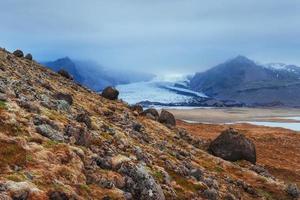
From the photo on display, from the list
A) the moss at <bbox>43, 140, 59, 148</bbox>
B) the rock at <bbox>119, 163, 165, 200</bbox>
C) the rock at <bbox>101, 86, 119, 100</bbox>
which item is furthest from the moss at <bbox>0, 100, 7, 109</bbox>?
the rock at <bbox>101, 86, 119, 100</bbox>

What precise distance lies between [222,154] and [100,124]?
66.8ft

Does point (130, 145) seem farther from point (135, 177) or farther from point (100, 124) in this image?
point (135, 177)

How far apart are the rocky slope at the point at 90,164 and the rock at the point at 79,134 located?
0.07 m

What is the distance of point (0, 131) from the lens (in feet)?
96.1

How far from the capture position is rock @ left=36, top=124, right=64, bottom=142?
3225 cm

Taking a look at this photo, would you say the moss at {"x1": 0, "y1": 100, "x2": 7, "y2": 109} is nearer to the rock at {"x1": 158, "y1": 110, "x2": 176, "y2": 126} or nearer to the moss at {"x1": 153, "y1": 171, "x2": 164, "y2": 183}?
the moss at {"x1": 153, "y1": 171, "x2": 164, "y2": 183}

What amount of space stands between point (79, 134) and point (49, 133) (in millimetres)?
3129

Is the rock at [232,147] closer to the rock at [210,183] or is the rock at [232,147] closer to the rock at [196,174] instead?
the rock at [210,183]

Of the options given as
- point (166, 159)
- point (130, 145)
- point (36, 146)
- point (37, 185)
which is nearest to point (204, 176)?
point (166, 159)

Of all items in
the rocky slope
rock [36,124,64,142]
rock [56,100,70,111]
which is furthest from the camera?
rock [56,100,70,111]

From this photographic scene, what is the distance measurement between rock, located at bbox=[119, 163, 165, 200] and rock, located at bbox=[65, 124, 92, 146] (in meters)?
3.99

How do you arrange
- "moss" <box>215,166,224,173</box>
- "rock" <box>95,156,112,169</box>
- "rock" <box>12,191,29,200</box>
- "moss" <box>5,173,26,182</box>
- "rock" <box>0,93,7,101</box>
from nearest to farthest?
"rock" <box>12,191,29,200</box>, "moss" <box>5,173,26,182</box>, "rock" <box>95,156,112,169</box>, "rock" <box>0,93,7,101</box>, "moss" <box>215,166,224,173</box>

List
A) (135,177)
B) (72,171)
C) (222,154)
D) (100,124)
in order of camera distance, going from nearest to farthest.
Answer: (72,171) → (135,177) → (100,124) → (222,154)

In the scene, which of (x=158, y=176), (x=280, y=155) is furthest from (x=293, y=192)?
(x=280, y=155)
